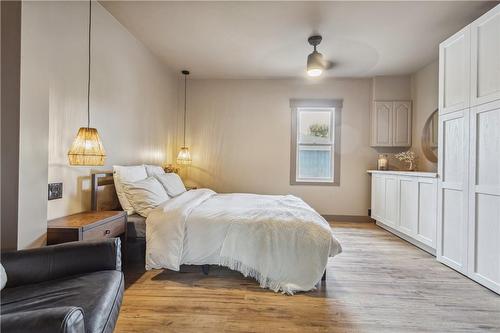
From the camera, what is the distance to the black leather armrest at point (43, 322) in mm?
845

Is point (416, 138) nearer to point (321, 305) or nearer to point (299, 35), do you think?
point (299, 35)

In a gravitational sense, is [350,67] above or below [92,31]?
above

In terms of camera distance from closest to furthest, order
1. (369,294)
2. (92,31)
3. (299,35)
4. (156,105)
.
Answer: (369,294), (92,31), (299,35), (156,105)

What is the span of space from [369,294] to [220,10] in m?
3.15

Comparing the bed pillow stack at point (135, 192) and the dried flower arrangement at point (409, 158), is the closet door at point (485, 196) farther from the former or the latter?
the bed pillow stack at point (135, 192)

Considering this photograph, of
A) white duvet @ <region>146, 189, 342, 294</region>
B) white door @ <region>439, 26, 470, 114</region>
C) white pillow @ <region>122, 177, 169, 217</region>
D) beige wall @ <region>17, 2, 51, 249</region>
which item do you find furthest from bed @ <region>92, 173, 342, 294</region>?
white door @ <region>439, 26, 470, 114</region>

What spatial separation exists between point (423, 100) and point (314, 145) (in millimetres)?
1954

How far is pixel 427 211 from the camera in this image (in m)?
3.28

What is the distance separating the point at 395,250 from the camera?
340 centimetres

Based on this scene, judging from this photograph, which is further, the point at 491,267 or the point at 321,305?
the point at 491,267

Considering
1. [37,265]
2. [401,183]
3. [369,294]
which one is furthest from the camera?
[401,183]

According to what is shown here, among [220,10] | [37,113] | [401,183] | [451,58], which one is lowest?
[401,183]

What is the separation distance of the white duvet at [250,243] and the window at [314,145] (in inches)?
105

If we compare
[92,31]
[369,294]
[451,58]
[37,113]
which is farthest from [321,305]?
[92,31]
